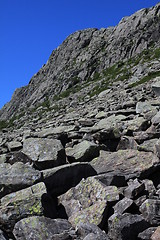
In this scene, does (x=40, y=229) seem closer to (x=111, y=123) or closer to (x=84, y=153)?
(x=84, y=153)

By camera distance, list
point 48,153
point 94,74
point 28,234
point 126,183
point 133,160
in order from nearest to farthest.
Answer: point 28,234 < point 126,183 < point 133,160 < point 48,153 < point 94,74

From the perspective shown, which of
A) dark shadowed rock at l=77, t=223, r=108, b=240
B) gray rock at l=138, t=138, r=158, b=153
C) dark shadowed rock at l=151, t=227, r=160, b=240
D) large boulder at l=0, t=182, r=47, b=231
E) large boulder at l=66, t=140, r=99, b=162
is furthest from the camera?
large boulder at l=66, t=140, r=99, b=162

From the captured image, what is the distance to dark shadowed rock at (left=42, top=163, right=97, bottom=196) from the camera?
29.5 ft

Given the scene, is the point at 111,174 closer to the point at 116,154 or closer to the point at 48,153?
the point at 116,154

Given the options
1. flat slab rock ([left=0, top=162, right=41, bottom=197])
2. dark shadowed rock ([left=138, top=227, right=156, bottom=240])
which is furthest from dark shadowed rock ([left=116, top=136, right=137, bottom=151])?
dark shadowed rock ([left=138, top=227, right=156, bottom=240])

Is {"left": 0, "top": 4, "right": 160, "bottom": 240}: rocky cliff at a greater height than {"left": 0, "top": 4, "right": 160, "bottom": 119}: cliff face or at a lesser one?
lesser

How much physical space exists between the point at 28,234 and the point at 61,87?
336 ft

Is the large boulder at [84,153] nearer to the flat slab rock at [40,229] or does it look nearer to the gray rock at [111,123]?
the gray rock at [111,123]

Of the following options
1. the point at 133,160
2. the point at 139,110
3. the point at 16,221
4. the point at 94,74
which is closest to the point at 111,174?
the point at 133,160

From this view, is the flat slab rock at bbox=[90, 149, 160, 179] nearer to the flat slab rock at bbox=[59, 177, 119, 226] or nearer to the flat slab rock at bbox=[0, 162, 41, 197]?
the flat slab rock at bbox=[59, 177, 119, 226]

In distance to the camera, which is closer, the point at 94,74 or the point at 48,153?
the point at 48,153

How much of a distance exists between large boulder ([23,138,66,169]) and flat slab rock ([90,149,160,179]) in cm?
151

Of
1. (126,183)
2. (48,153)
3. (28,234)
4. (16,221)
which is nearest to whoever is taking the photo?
(28,234)

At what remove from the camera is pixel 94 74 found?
332ft
